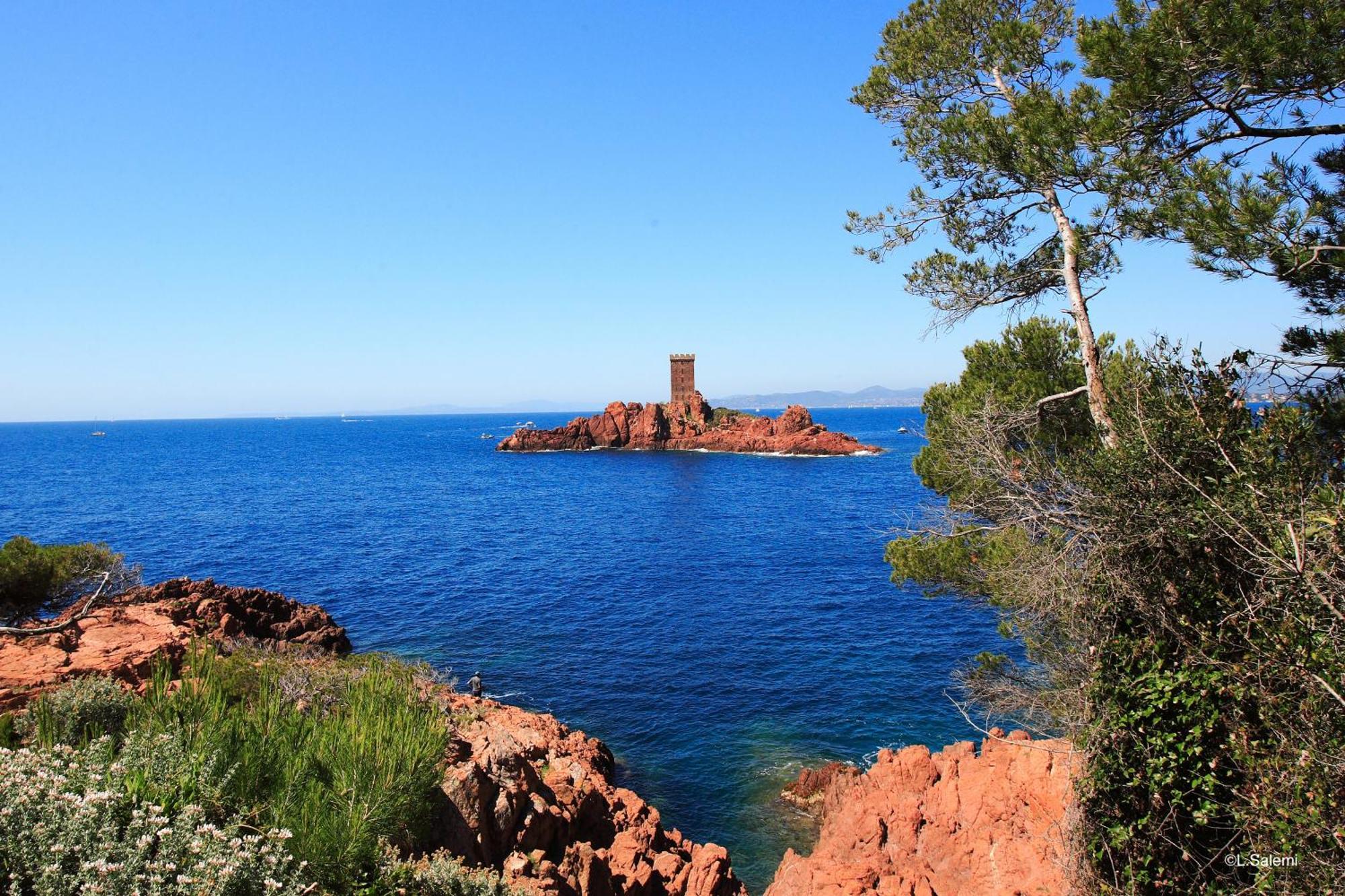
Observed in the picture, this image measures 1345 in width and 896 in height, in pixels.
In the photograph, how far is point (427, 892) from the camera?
7.14 m

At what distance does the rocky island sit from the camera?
11281 centimetres

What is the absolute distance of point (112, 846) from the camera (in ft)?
17.8

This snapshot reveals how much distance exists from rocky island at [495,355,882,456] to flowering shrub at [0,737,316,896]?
105 meters

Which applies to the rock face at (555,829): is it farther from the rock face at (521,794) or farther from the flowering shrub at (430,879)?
the flowering shrub at (430,879)

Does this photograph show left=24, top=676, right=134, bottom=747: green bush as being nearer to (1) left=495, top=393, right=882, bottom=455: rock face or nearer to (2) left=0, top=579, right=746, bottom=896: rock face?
(2) left=0, top=579, right=746, bottom=896: rock face

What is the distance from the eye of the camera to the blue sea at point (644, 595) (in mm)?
19891

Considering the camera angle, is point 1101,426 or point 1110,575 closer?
point 1110,575

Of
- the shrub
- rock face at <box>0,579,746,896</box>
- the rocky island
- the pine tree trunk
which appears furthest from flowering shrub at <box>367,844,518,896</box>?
the rocky island

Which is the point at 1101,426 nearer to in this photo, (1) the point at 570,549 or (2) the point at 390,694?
(2) the point at 390,694

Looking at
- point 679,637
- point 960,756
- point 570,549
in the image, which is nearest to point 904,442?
point 570,549

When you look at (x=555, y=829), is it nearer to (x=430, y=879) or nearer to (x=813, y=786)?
(x=430, y=879)

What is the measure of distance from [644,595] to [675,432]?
87.3m

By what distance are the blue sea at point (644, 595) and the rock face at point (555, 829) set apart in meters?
2.64

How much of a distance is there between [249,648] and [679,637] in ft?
50.4
